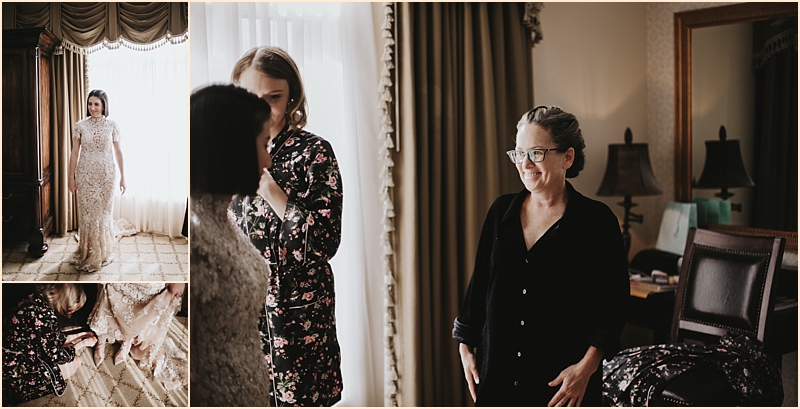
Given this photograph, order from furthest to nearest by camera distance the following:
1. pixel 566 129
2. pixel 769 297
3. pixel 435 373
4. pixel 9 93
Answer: pixel 435 373
pixel 769 297
pixel 9 93
pixel 566 129

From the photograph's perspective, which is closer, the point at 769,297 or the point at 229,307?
the point at 229,307

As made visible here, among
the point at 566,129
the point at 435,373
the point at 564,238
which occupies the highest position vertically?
the point at 566,129

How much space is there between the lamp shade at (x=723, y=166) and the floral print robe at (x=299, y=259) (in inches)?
85.6

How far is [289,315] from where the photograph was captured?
5.78ft

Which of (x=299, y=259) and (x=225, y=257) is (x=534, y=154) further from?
(x=225, y=257)

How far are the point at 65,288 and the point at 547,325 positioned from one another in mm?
1415

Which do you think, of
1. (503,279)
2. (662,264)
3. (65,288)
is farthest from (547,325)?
(662,264)

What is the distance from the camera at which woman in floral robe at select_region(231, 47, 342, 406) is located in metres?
1.68

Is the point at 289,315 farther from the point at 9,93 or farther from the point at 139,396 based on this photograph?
the point at 9,93

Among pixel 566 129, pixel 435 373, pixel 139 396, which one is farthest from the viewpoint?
pixel 435 373

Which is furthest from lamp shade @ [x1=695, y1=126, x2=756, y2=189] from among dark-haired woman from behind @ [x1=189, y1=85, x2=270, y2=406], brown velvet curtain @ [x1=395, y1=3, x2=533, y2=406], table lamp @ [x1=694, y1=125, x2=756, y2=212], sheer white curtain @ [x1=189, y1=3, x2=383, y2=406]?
dark-haired woman from behind @ [x1=189, y1=85, x2=270, y2=406]

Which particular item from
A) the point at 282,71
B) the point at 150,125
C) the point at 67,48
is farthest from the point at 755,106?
the point at 67,48

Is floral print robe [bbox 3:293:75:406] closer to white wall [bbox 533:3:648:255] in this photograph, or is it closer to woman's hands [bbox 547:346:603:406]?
woman's hands [bbox 547:346:603:406]

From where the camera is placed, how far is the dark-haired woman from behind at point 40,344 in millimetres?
1855
